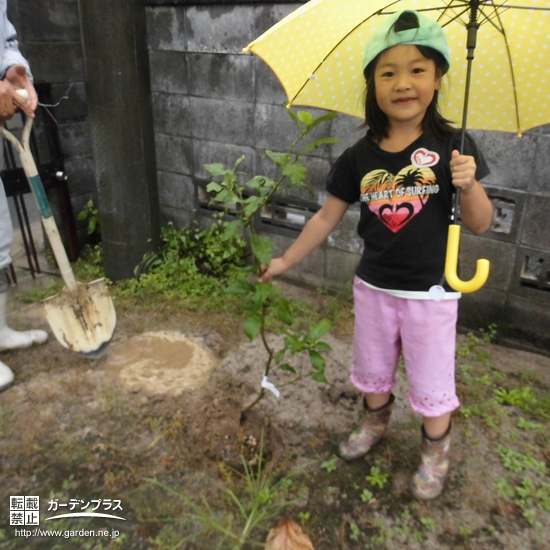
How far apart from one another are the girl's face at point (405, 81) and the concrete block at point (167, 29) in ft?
8.24

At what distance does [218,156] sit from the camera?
12.9 ft

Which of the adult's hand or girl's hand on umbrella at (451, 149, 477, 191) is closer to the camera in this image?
girl's hand on umbrella at (451, 149, 477, 191)

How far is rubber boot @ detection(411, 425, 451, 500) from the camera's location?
2109 millimetres

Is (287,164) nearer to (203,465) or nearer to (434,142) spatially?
(434,142)

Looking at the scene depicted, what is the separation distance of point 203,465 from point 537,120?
6.35 ft

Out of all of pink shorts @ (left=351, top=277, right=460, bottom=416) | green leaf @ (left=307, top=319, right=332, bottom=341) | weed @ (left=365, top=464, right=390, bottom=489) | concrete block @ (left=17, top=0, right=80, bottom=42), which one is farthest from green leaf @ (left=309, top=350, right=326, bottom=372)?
concrete block @ (left=17, top=0, right=80, bottom=42)

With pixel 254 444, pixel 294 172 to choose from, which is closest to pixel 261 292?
pixel 294 172

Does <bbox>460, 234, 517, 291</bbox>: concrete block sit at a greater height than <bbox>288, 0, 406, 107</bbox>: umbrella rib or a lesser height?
lesser

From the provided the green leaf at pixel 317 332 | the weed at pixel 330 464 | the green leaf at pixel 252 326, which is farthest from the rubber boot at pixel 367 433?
the green leaf at pixel 252 326

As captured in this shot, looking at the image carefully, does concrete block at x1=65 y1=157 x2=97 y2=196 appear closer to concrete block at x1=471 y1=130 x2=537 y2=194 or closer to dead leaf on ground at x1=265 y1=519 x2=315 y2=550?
concrete block at x1=471 y1=130 x2=537 y2=194

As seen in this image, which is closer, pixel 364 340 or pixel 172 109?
pixel 364 340

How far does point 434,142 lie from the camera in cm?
177

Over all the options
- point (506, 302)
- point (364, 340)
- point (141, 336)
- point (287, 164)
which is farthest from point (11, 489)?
point (506, 302)

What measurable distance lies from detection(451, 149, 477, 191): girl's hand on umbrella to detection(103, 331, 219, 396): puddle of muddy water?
1.82 m
